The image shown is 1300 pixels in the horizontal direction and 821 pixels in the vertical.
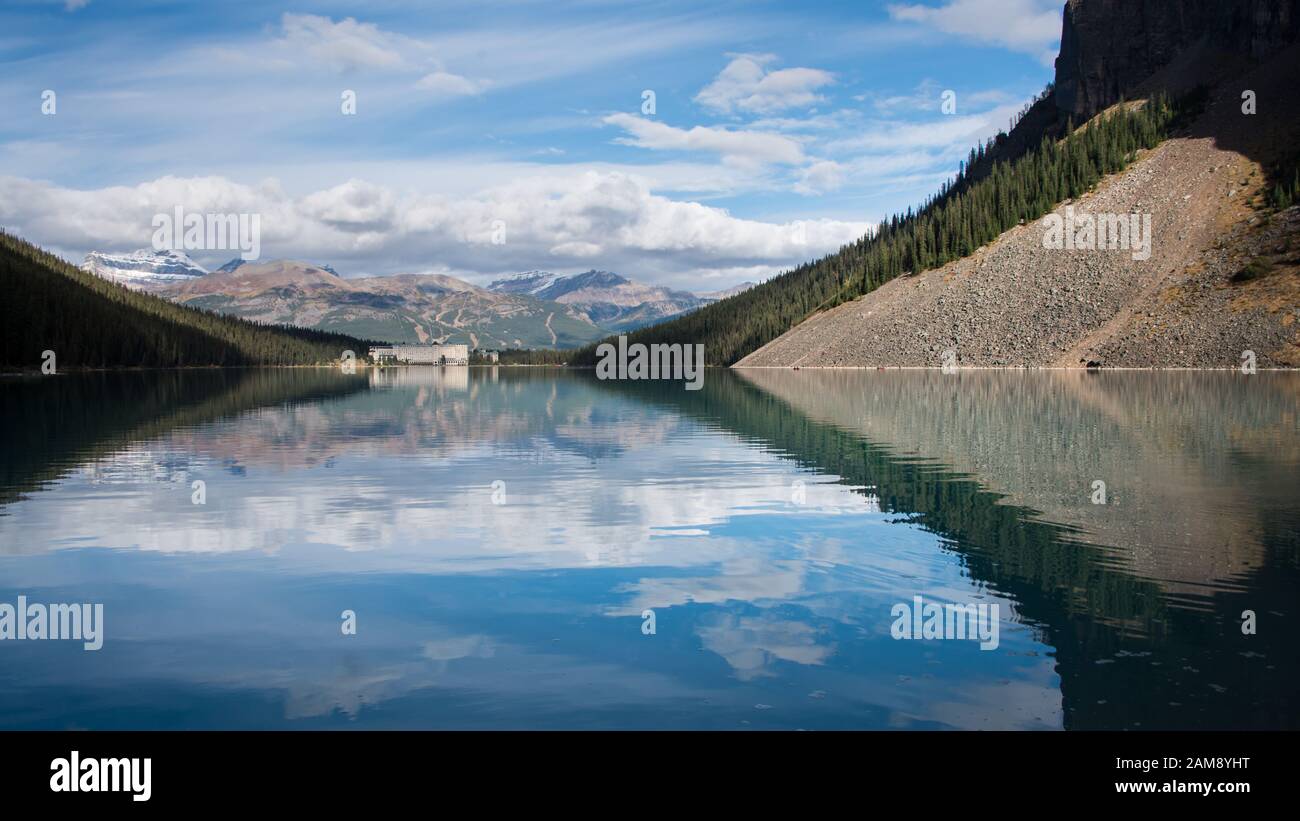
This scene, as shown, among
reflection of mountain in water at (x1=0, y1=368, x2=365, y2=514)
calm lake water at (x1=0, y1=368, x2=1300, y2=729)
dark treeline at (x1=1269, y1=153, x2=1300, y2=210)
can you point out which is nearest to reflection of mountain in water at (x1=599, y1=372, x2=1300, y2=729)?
calm lake water at (x1=0, y1=368, x2=1300, y2=729)

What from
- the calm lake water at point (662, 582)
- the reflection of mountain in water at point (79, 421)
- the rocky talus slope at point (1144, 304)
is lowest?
the calm lake water at point (662, 582)

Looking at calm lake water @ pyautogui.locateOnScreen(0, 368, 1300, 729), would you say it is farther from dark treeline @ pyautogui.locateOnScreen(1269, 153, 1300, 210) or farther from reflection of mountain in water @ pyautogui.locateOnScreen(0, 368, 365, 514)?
dark treeline @ pyautogui.locateOnScreen(1269, 153, 1300, 210)

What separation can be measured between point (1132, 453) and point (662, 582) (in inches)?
1208

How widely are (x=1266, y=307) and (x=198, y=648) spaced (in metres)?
172

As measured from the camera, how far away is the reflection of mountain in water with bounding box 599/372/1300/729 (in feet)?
47.7

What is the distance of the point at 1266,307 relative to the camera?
15350cm

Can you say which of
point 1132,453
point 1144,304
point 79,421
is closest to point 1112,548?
point 1132,453

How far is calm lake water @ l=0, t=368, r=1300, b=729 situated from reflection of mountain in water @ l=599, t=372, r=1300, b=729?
0.10 meters

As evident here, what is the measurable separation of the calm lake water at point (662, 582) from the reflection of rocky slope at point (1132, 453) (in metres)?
0.26

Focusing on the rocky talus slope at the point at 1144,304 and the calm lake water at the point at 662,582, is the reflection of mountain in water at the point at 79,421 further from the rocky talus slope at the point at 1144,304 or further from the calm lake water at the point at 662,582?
the rocky talus slope at the point at 1144,304

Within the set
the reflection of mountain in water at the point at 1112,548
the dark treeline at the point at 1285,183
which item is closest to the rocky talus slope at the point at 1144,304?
the dark treeline at the point at 1285,183

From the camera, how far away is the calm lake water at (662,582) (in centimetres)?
1441
